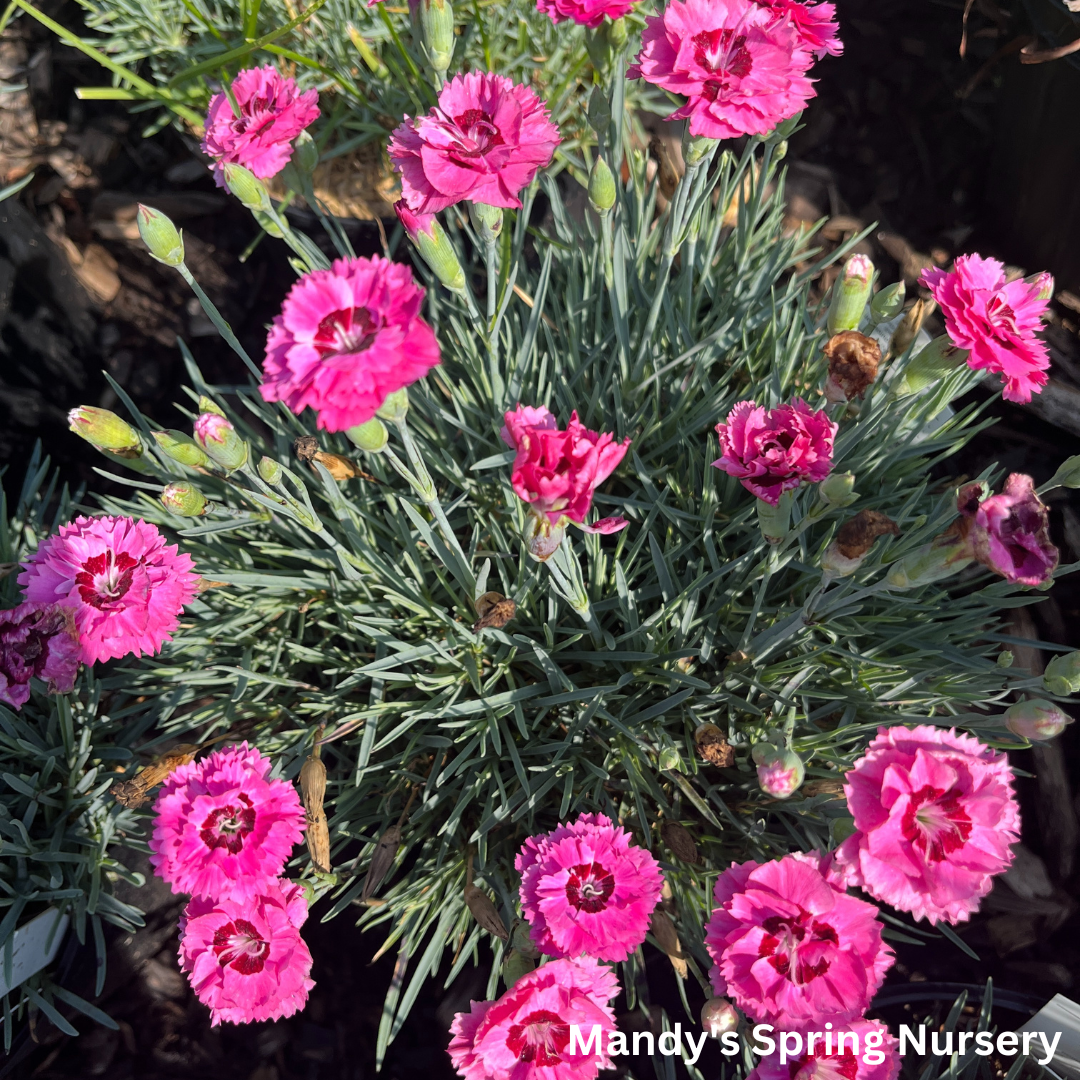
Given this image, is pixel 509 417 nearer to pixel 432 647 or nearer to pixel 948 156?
pixel 432 647

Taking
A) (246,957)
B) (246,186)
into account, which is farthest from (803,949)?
(246,186)

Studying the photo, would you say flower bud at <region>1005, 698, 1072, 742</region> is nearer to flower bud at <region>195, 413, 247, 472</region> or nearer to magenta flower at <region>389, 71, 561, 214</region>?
magenta flower at <region>389, 71, 561, 214</region>

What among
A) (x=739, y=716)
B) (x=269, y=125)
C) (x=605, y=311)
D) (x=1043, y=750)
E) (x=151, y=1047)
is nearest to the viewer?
(x=269, y=125)

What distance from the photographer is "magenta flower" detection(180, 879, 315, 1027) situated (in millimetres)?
937

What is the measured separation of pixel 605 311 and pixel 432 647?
2.84 feet

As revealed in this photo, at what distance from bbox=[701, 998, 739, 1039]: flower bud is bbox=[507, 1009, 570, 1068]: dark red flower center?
18 cm

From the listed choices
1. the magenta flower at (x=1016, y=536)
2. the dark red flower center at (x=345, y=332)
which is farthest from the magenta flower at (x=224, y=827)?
the magenta flower at (x=1016, y=536)

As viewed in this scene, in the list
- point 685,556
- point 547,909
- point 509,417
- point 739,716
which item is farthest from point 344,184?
point 547,909

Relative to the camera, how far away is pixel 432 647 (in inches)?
47.3

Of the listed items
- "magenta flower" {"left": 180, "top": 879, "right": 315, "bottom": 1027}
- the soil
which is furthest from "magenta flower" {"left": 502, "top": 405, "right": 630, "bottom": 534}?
the soil

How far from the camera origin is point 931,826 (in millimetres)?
781

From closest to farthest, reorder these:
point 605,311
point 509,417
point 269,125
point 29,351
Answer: point 509,417 → point 269,125 → point 605,311 → point 29,351

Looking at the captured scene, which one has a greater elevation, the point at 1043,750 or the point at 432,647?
the point at 432,647

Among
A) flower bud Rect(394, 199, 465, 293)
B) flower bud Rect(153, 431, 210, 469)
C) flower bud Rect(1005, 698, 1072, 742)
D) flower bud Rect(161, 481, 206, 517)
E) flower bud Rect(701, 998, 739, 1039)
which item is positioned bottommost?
flower bud Rect(701, 998, 739, 1039)
